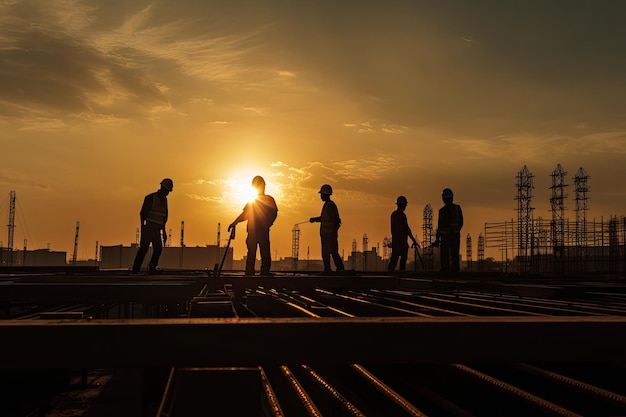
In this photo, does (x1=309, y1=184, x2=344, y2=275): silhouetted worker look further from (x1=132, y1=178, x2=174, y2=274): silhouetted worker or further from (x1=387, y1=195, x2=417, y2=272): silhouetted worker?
(x1=132, y1=178, x2=174, y2=274): silhouetted worker

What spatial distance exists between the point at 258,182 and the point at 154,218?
10.4 feet

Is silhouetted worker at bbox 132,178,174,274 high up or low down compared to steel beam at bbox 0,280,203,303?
up

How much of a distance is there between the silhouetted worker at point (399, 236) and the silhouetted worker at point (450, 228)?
56.0 inches

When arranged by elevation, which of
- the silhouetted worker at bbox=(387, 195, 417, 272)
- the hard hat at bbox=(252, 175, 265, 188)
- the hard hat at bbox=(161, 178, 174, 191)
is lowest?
A: the silhouetted worker at bbox=(387, 195, 417, 272)

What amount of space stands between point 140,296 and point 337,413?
3.17m

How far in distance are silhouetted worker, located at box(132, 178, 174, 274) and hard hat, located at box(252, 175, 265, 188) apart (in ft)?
9.36

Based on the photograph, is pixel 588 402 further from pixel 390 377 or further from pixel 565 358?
pixel 390 377

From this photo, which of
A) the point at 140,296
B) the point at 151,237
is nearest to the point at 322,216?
the point at 151,237

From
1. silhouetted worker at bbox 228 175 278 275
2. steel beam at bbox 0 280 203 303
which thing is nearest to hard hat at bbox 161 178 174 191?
silhouetted worker at bbox 228 175 278 275

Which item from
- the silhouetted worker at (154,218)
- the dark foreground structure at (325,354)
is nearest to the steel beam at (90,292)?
the dark foreground structure at (325,354)

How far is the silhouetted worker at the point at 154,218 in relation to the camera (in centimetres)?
1363

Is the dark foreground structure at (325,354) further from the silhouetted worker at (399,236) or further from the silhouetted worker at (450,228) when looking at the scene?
the silhouetted worker at (399,236)

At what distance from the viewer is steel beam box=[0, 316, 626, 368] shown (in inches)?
84.4

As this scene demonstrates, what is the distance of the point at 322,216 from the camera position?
1406cm
